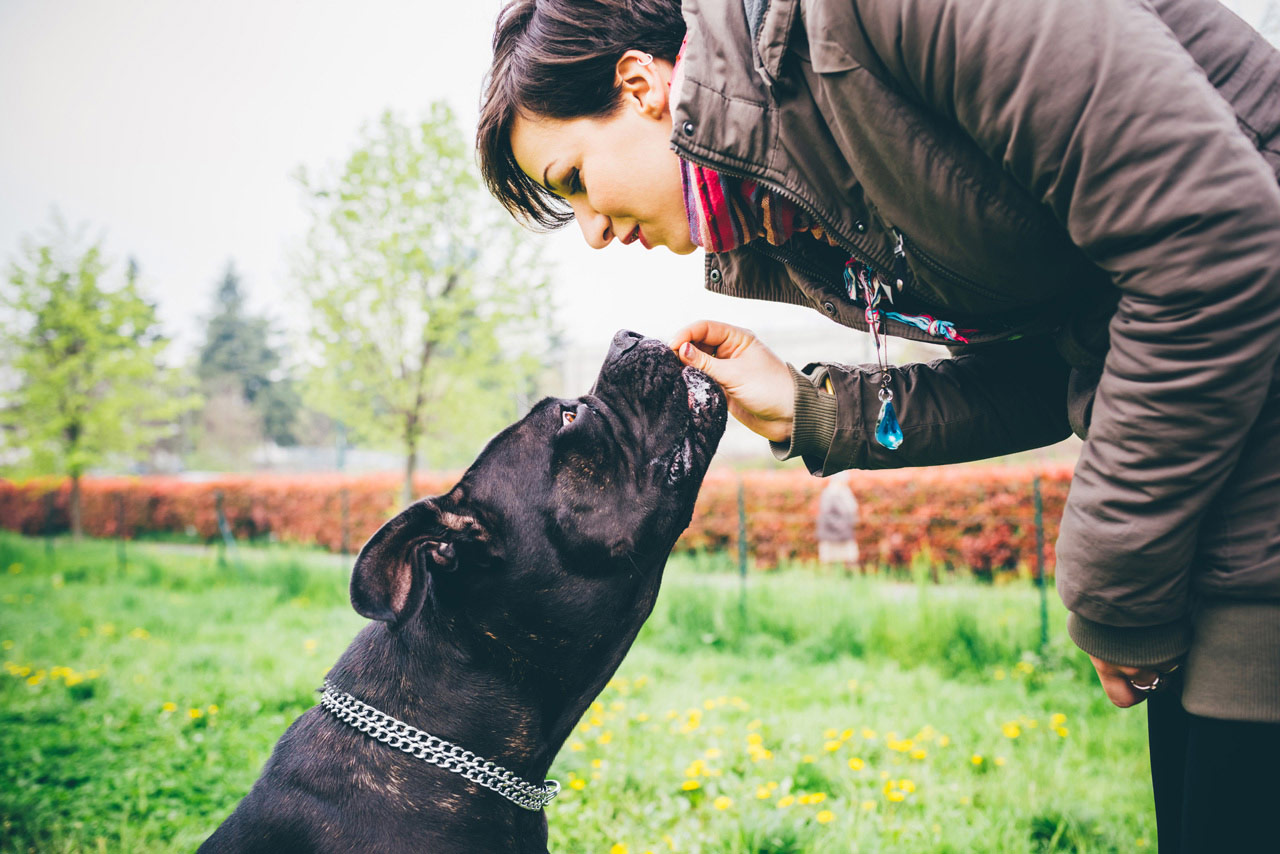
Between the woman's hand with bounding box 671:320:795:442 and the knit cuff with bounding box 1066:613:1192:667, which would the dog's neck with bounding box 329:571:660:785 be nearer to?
the woman's hand with bounding box 671:320:795:442

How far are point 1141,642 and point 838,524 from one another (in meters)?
8.18

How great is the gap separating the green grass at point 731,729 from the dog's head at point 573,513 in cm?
131

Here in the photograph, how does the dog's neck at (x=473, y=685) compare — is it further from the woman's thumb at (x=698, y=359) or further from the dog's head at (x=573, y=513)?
the woman's thumb at (x=698, y=359)

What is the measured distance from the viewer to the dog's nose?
2.15 m

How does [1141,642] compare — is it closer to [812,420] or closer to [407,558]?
[812,420]

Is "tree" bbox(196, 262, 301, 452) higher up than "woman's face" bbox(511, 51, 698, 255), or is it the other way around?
"woman's face" bbox(511, 51, 698, 255)

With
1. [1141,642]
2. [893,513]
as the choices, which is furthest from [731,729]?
[893,513]

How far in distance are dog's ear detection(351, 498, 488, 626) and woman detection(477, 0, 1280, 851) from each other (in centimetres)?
89

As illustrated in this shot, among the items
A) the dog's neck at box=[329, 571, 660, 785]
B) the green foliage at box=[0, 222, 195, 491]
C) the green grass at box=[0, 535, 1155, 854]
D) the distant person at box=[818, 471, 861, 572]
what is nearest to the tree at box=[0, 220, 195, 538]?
the green foliage at box=[0, 222, 195, 491]

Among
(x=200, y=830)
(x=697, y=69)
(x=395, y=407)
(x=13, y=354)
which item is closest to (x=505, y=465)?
(x=697, y=69)

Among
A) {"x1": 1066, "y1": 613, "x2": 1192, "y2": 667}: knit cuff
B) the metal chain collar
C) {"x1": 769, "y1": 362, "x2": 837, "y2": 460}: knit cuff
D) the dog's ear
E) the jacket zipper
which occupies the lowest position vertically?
the metal chain collar

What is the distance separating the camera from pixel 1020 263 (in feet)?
3.94

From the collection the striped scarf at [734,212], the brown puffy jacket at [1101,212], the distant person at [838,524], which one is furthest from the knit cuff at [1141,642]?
the distant person at [838,524]

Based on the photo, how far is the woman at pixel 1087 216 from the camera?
94cm
